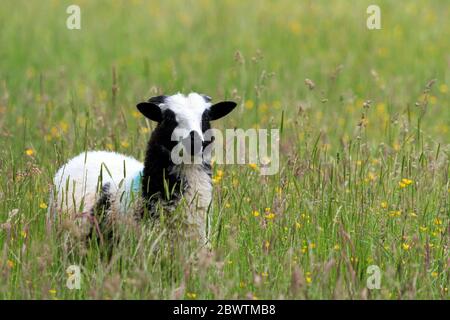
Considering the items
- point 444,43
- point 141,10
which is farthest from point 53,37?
point 444,43

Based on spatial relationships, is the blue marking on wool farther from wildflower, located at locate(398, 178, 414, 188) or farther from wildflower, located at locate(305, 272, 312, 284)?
wildflower, located at locate(398, 178, 414, 188)

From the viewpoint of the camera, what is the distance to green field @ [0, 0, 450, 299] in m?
6.15

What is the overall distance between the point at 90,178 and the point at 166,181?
2.62 feet

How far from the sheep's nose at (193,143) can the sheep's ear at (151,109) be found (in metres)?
0.42

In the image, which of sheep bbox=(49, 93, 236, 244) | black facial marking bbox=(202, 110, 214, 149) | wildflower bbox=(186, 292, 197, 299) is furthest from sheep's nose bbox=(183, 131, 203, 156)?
wildflower bbox=(186, 292, 197, 299)

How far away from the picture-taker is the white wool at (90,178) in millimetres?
6930

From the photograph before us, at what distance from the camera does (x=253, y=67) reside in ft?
47.4

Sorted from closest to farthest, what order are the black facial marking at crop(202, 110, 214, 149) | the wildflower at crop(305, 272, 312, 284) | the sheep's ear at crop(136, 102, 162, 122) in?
the wildflower at crop(305, 272, 312, 284)
the black facial marking at crop(202, 110, 214, 149)
the sheep's ear at crop(136, 102, 162, 122)

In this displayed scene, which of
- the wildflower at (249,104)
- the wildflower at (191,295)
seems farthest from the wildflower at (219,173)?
the wildflower at (249,104)

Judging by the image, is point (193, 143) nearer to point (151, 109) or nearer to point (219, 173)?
point (151, 109)

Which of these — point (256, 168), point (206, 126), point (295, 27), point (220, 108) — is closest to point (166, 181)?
point (206, 126)

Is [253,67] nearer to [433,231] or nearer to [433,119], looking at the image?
[433,119]

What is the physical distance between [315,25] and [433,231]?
1006 cm

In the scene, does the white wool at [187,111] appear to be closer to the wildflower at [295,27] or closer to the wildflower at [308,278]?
the wildflower at [308,278]
